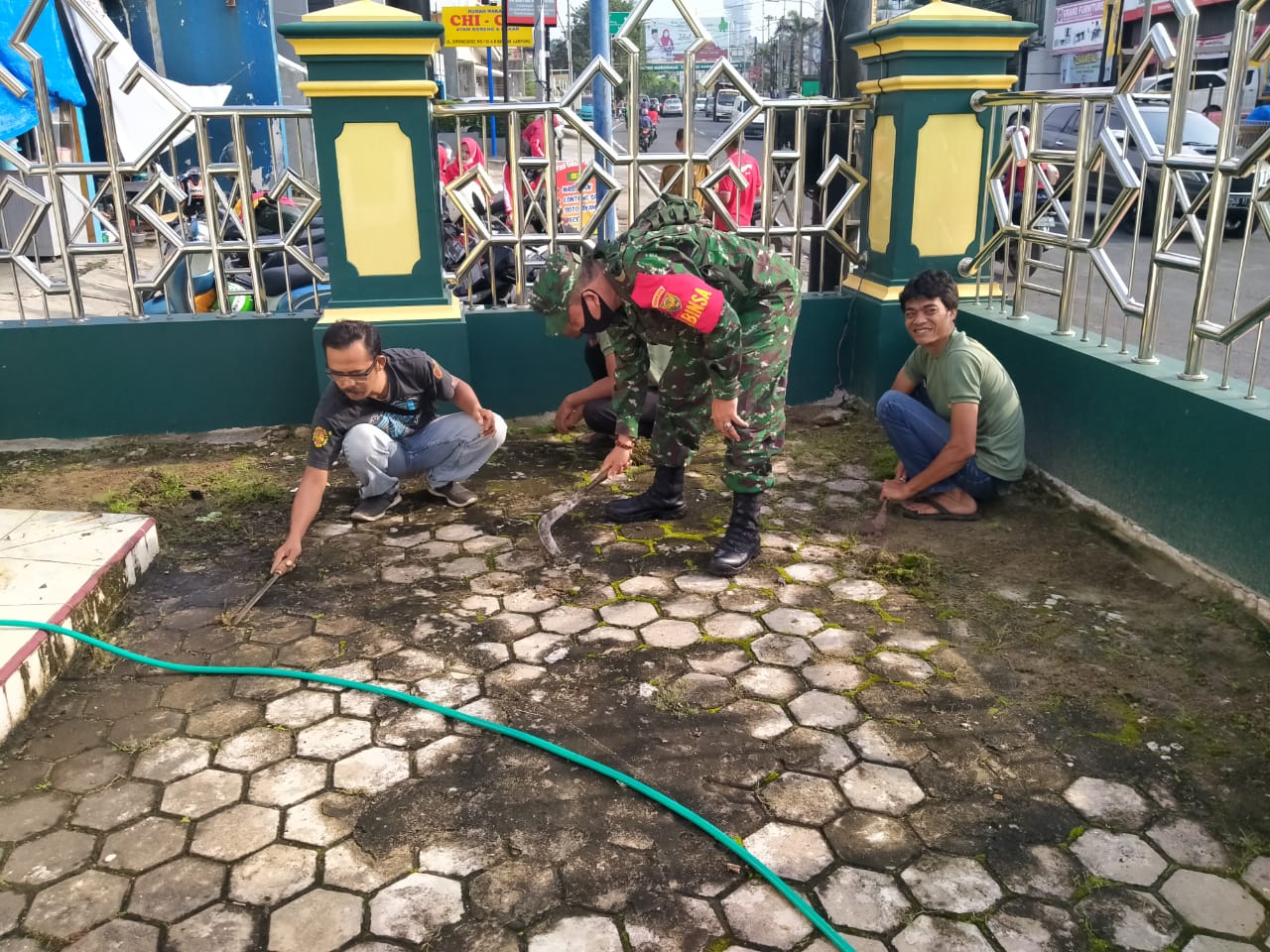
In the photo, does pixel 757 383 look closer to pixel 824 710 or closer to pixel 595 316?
pixel 595 316

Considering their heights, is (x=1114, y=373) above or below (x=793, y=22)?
below

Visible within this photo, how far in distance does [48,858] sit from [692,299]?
216 centimetres

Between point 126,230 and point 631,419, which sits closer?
point 631,419

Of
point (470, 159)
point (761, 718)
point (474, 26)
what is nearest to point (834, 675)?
point (761, 718)

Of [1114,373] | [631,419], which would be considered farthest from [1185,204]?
[631,419]

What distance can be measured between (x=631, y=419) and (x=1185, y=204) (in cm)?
198

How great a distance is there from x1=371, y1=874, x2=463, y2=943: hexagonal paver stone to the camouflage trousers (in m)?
1.87

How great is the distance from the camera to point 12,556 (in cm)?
351

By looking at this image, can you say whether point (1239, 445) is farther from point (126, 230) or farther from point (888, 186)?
point (126, 230)

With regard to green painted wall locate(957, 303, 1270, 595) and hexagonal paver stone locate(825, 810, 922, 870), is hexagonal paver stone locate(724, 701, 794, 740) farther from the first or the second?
green painted wall locate(957, 303, 1270, 595)

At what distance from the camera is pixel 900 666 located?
3.00 m

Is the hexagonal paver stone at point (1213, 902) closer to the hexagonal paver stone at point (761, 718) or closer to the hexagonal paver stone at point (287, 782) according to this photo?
the hexagonal paver stone at point (761, 718)

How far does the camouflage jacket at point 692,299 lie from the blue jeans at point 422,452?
73 centimetres

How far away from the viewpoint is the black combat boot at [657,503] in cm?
411
